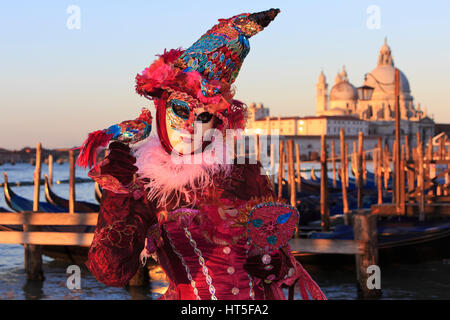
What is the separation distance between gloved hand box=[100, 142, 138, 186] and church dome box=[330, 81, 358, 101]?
98.8 meters

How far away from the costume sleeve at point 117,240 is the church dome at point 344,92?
98.9m

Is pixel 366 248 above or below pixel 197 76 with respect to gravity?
below

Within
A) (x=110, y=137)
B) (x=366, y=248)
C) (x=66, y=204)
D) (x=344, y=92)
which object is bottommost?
(x=66, y=204)

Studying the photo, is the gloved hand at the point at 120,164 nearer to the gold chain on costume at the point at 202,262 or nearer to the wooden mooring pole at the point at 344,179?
the gold chain on costume at the point at 202,262

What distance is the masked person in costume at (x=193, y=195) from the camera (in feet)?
4.73

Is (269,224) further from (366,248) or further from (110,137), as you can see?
(366,248)

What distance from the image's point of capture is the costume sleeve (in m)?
1.42

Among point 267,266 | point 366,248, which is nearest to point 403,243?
point 366,248

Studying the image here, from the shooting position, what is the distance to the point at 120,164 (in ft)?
4.91

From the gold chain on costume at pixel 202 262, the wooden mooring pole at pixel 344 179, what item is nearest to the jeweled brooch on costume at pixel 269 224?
the gold chain on costume at pixel 202 262

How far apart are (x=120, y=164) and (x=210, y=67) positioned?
30 cm
